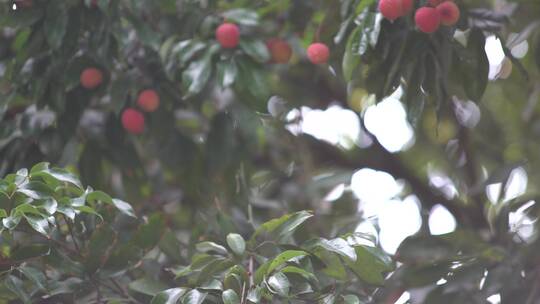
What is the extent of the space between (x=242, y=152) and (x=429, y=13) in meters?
0.77

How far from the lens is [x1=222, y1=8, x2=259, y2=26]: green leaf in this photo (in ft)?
6.75

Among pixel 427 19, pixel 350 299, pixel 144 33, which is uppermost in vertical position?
pixel 427 19

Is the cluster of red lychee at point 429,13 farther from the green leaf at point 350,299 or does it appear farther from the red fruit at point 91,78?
the red fruit at point 91,78

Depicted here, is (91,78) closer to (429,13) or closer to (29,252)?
(29,252)

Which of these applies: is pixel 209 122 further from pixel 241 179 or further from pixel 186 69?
pixel 186 69

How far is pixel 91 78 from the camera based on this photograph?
2057 millimetres

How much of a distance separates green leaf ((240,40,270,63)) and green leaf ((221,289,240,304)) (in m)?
0.71

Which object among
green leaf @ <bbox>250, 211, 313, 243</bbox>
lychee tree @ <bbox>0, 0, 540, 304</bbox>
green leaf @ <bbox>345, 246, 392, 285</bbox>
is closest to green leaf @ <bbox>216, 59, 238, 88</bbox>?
lychee tree @ <bbox>0, 0, 540, 304</bbox>

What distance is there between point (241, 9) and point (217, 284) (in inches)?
31.0

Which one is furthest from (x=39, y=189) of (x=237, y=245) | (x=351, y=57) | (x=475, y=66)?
(x=475, y=66)

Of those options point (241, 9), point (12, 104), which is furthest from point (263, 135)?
point (12, 104)

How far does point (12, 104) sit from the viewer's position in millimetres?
2160

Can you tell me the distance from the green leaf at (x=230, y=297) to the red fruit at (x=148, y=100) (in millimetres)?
763

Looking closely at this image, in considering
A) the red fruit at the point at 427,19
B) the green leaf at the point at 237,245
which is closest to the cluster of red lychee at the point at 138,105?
the green leaf at the point at 237,245
